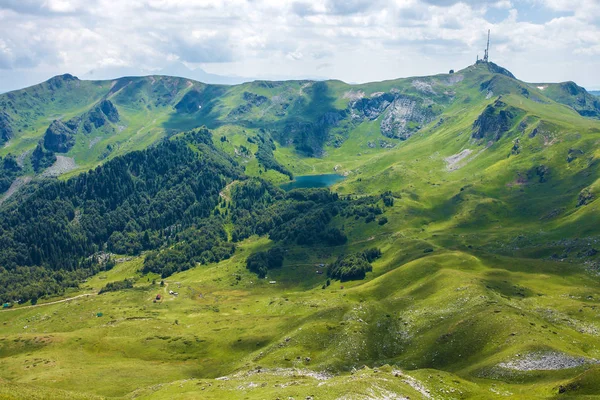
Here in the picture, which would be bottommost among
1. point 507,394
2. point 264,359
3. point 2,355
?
point 2,355

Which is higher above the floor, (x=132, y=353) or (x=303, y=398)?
(x=303, y=398)

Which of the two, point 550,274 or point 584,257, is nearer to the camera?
point 550,274

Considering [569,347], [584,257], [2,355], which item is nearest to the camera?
[569,347]

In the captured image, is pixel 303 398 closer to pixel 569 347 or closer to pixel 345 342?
pixel 345 342

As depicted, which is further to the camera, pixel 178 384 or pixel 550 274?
pixel 550 274

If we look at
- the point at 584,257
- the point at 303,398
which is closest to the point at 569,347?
the point at 303,398

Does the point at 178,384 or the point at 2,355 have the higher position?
the point at 178,384

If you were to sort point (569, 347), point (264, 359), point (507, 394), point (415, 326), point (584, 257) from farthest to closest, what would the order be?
point (584, 257)
point (415, 326)
point (264, 359)
point (569, 347)
point (507, 394)

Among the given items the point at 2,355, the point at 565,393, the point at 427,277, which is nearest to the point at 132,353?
the point at 2,355

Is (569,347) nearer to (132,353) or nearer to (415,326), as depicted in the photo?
(415,326)
